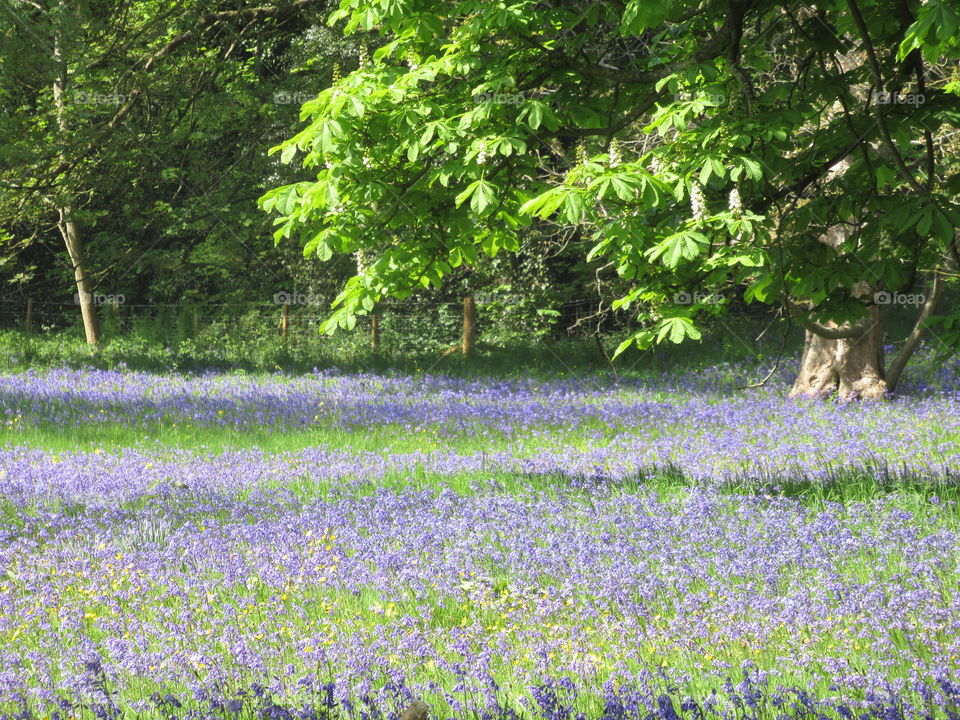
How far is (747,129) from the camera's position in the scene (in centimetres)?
521

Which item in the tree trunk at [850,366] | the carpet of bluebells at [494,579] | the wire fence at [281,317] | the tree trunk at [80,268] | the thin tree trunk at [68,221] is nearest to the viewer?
the carpet of bluebells at [494,579]

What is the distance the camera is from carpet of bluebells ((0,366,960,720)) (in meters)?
3.68

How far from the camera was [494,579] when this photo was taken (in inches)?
210

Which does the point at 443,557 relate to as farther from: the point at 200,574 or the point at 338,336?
the point at 338,336

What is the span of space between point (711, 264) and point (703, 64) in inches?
44.1

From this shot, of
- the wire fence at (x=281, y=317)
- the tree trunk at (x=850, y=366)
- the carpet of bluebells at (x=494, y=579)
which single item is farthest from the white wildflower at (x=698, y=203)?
the wire fence at (x=281, y=317)

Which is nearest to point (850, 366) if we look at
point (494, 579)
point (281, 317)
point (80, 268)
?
point (494, 579)

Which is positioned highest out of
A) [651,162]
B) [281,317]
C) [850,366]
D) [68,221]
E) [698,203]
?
[68,221]

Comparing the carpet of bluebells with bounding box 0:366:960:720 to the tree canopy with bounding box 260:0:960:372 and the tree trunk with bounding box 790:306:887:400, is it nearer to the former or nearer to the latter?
the tree canopy with bounding box 260:0:960:372

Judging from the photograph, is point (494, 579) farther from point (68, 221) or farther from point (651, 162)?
point (68, 221)

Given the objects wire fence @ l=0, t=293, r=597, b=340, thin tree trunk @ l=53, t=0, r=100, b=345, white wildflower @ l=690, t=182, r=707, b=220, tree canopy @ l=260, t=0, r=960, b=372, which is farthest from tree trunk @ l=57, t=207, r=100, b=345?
white wildflower @ l=690, t=182, r=707, b=220

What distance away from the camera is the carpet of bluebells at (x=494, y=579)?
12.1ft

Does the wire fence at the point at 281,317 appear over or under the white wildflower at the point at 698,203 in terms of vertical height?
under

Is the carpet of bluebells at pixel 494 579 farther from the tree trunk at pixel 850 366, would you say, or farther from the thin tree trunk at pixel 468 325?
the thin tree trunk at pixel 468 325
